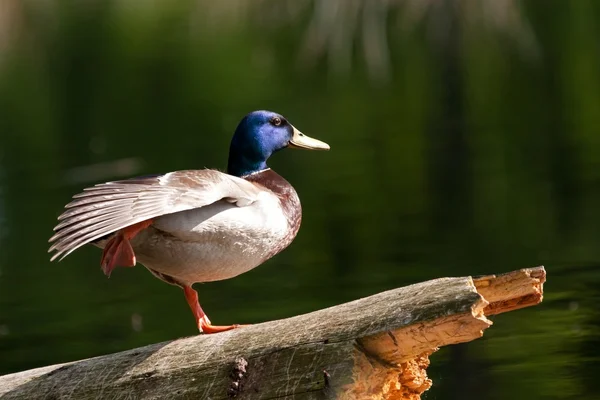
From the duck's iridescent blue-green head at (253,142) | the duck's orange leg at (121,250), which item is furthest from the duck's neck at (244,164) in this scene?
the duck's orange leg at (121,250)

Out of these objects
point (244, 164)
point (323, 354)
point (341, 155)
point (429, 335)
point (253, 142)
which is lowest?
point (341, 155)

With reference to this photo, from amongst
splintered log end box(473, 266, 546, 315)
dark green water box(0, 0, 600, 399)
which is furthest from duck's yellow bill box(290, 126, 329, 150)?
splintered log end box(473, 266, 546, 315)

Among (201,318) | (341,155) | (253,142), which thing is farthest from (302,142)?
(341,155)

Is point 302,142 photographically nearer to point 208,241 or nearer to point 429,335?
point 208,241

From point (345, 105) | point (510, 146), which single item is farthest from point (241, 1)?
point (510, 146)

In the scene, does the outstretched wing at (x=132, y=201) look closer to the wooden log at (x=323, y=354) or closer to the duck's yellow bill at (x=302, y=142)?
the wooden log at (x=323, y=354)

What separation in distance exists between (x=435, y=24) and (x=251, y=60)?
3.74 meters

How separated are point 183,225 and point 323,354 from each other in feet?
3.28

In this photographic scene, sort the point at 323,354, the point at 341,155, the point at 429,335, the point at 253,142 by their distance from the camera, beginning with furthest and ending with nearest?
the point at 341,155, the point at 253,142, the point at 323,354, the point at 429,335

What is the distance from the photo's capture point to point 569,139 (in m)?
13.8

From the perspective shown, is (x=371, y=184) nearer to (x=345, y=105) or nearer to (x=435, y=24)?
(x=345, y=105)

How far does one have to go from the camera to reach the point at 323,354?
13.4ft

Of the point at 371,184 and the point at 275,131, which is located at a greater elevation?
the point at 275,131

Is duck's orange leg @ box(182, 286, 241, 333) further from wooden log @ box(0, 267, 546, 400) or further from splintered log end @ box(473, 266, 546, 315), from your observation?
splintered log end @ box(473, 266, 546, 315)
